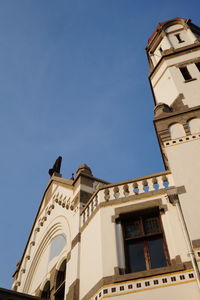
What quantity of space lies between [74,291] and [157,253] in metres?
2.89

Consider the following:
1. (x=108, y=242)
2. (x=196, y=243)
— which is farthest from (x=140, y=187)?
(x=196, y=243)

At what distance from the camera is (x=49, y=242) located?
53.2 feet

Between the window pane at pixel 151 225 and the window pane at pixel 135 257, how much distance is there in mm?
517

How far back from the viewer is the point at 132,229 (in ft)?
36.5

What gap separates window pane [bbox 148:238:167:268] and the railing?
1.89 m

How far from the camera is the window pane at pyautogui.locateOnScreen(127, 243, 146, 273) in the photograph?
1005 cm

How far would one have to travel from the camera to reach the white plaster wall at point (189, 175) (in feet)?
32.6

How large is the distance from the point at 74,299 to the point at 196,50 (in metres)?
14.9

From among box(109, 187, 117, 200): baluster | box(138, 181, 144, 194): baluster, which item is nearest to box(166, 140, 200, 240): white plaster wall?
box(138, 181, 144, 194): baluster

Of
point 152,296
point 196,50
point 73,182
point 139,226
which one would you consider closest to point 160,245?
point 139,226

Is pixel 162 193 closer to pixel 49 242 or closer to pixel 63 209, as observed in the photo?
pixel 63 209

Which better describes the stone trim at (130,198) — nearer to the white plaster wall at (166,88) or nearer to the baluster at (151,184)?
the baluster at (151,184)

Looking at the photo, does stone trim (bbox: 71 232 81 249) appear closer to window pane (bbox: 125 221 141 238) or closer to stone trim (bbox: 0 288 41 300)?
window pane (bbox: 125 221 141 238)

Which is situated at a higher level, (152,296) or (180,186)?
(180,186)
